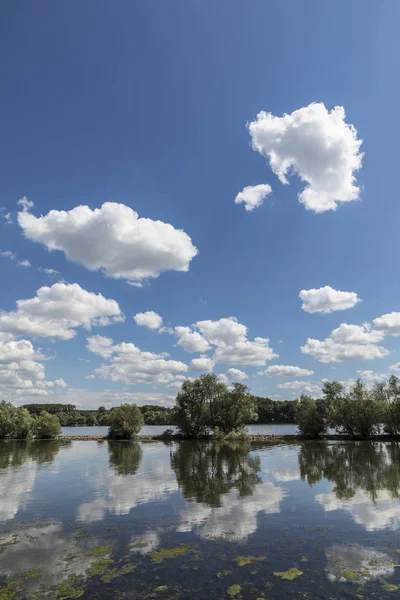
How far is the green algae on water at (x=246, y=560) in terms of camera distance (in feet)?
56.8

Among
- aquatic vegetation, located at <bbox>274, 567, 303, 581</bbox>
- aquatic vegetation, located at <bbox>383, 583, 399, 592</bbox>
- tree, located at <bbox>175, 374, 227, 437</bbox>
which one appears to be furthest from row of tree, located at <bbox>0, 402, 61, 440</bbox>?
aquatic vegetation, located at <bbox>383, 583, 399, 592</bbox>

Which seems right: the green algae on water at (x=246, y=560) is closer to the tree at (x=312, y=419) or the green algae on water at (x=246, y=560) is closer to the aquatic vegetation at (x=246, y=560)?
the aquatic vegetation at (x=246, y=560)

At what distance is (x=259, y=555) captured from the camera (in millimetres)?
18344

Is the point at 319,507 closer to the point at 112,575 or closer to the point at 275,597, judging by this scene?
the point at 275,597

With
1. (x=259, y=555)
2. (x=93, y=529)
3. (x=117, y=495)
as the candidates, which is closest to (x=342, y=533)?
(x=259, y=555)

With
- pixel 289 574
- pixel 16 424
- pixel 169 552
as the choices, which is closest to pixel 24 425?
pixel 16 424

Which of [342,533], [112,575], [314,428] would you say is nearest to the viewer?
[112,575]

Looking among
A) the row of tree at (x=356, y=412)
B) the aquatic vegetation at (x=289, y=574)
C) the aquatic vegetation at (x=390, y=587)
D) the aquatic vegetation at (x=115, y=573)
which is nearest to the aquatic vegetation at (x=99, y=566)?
the aquatic vegetation at (x=115, y=573)

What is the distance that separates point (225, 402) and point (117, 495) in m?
80.9

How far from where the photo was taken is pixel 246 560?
696 inches

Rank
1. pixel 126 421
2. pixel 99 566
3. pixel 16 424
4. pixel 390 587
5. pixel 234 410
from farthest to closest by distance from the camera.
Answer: pixel 16 424
pixel 126 421
pixel 234 410
pixel 99 566
pixel 390 587

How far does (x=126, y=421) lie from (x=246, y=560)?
105419mm

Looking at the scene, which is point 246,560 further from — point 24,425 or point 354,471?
point 24,425

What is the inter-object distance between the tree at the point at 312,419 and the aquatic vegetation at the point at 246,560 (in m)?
93.1
